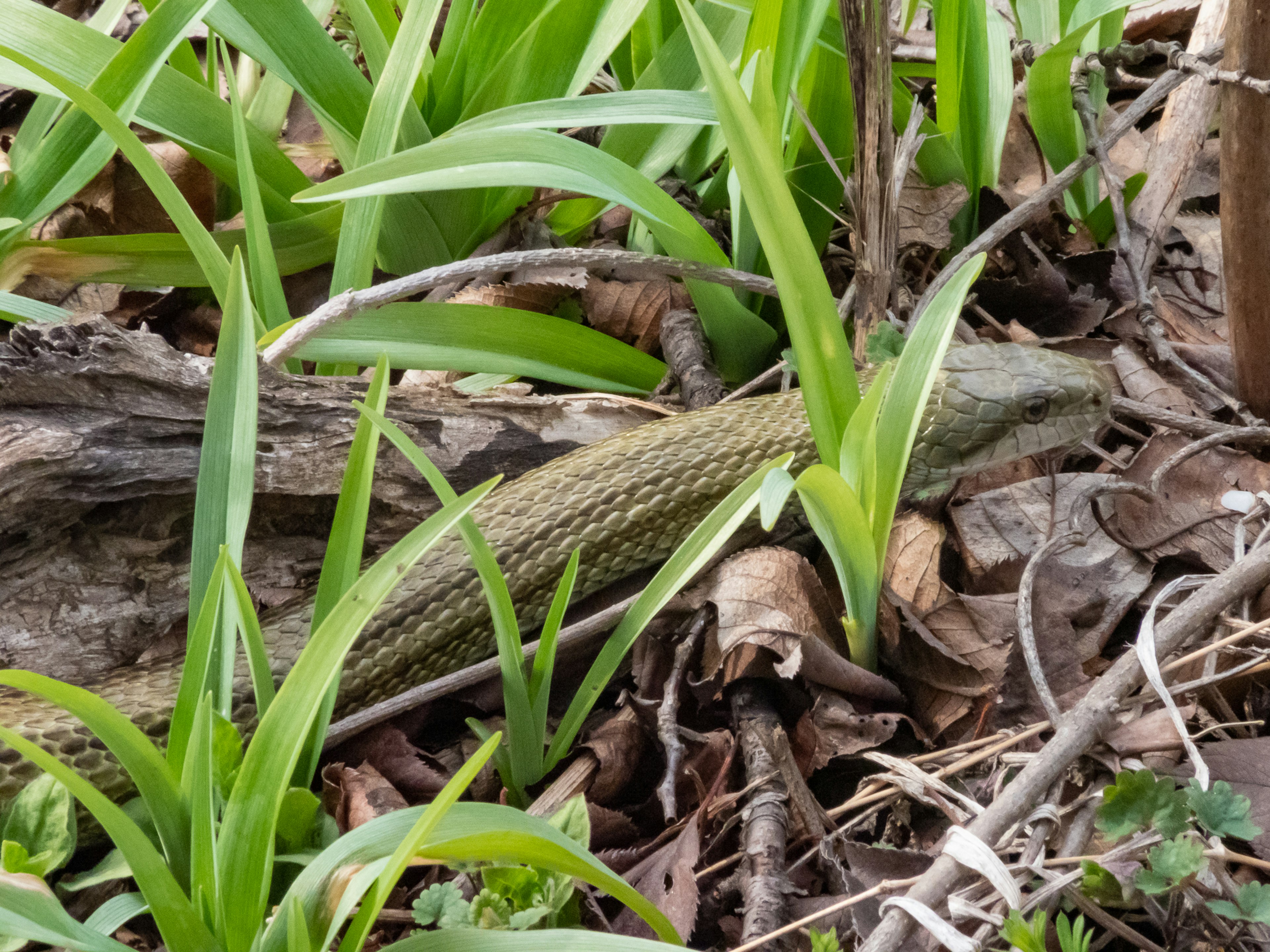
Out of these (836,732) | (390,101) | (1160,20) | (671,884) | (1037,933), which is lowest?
(671,884)

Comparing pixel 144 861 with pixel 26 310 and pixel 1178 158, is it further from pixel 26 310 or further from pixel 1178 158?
pixel 1178 158

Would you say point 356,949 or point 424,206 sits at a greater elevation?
point 424,206

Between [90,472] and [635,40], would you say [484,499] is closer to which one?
[90,472]

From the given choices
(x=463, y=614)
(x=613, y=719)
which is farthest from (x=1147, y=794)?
(x=463, y=614)

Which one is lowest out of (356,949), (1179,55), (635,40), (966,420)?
(356,949)

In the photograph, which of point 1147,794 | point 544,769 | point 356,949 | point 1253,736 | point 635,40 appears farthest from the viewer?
point 635,40

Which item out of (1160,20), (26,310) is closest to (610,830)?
(26,310)

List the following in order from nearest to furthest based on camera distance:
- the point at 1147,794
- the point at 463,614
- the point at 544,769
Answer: the point at 1147,794
the point at 544,769
the point at 463,614

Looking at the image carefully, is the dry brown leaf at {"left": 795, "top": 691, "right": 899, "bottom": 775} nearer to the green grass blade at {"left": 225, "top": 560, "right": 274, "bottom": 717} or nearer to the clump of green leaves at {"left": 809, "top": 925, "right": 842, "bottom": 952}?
the clump of green leaves at {"left": 809, "top": 925, "right": 842, "bottom": 952}
